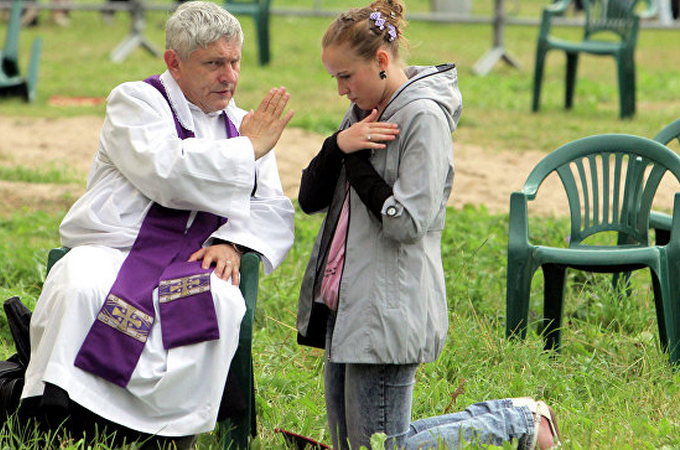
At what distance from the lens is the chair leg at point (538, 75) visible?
10719mm

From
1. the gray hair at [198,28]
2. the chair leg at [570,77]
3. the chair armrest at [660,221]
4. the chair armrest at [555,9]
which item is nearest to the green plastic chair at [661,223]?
the chair armrest at [660,221]

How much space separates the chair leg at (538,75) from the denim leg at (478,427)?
7.52 m

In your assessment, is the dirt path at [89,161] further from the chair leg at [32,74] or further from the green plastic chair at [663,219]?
the green plastic chair at [663,219]

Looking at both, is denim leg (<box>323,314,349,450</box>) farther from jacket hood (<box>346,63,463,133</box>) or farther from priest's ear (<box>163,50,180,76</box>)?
priest's ear (<box>163,50,180,76</box>)

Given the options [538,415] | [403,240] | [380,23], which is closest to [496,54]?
[538,415]

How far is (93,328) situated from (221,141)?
0.80 metres

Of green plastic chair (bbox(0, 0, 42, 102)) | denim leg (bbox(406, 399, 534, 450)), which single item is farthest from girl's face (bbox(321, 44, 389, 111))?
green plastic chair (bbox(0, 0, 42, 102))

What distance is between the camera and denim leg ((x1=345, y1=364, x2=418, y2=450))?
10.8 ft

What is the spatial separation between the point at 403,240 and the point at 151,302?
0.96 m

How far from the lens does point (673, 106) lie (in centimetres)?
1111

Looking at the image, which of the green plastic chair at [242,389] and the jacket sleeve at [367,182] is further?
the green plastic chair at [242,389]

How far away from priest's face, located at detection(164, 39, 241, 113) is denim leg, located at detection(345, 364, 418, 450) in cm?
116

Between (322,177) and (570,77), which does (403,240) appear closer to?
(322,177)

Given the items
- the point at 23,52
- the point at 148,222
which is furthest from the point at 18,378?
the point at 23,52
